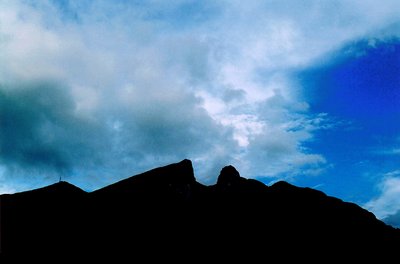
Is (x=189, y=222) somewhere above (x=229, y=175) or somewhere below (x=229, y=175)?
below

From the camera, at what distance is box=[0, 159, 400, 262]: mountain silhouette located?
634 cm

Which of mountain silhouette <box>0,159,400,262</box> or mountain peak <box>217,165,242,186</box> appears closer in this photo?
mountain silhouette <box>0,159,400,262</box>

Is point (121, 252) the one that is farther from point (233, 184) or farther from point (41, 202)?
point (233, 184)

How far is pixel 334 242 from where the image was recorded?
9.18 meters

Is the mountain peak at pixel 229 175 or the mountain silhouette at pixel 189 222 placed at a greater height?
the mountain peak at pixel 229 175

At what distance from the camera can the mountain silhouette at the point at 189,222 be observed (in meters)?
6.34

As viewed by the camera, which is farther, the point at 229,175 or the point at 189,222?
the point at 229,175

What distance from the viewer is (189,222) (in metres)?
7.41

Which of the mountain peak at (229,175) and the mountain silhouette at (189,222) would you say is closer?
the mountain silhouette at (189,222)

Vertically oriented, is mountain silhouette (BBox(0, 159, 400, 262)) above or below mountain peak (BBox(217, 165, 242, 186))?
below

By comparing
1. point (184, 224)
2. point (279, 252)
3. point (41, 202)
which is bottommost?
point (279, 252)

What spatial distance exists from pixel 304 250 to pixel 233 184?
2.57 metres

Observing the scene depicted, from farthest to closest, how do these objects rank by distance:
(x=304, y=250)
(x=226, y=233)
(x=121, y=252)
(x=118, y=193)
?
(x=304, y=250), (x=226, y=233), (x=118, y=193), (x=121, y=252)

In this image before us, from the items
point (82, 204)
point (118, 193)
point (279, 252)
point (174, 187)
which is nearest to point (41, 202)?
point (82, 204)
